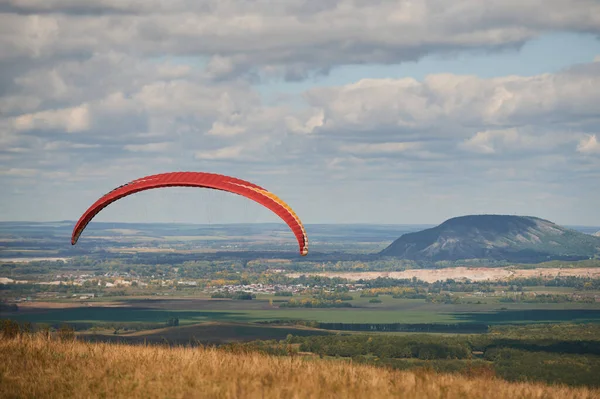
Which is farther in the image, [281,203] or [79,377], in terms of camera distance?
[281,203]

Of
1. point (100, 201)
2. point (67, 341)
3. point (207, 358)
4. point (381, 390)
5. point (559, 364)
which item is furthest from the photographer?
point (559, 364)

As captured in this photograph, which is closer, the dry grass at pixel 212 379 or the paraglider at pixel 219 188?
the dry grass at pixel 212 379

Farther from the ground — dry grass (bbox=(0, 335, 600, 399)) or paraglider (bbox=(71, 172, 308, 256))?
paraglider (bbox=(71, 172, 308, 256))

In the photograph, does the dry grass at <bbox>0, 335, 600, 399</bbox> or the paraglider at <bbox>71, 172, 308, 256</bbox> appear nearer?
the dry grass at <bbox>0, 335, 600, 399</bbox>

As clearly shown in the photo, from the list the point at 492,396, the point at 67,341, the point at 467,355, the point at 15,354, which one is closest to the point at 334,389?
the point at 492,396

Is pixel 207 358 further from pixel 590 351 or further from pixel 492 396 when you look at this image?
pixel 590 351

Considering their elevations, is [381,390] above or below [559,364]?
above
